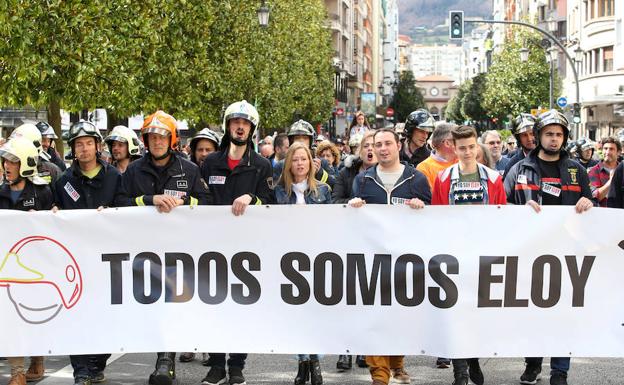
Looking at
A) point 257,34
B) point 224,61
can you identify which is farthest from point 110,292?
point 257,34

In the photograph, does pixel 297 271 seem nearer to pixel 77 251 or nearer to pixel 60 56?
pixel 77 251

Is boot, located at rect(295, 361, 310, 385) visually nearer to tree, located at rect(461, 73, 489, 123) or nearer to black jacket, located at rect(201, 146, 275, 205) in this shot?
black jacket, located at rect(201, 146, 275, 205)

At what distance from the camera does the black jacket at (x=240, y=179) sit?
8.57m

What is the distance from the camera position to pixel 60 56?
18.8 m

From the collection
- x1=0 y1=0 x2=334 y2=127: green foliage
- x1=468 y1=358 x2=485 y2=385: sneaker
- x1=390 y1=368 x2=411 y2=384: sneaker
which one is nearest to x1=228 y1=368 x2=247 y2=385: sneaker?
x1=390 y1=368 x2=411 y2=384: sneaker

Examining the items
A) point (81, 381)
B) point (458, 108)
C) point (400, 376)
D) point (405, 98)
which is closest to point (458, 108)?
point (458, 108)

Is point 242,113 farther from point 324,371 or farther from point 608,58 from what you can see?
point 608,58

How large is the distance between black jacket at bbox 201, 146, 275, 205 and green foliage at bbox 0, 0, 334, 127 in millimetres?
7334

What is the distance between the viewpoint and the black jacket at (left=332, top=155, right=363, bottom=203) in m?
9.02

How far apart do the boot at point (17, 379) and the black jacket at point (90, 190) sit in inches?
50.1

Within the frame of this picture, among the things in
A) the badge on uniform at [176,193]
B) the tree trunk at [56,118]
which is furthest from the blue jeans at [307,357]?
the tree trunk at [56,118]

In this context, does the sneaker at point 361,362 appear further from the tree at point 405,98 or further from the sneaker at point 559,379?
the tree at point 405,98

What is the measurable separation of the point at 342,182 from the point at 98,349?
2447 millimetres

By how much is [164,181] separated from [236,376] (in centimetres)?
149
